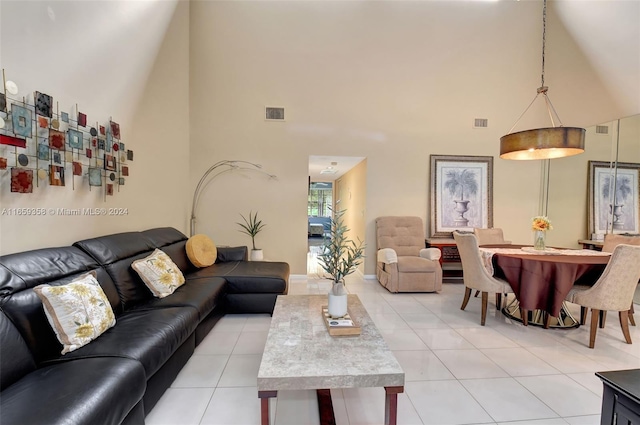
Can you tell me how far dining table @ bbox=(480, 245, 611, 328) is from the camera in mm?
2652

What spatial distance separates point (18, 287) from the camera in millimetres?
1565

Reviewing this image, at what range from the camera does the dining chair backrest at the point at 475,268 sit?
10.1ft

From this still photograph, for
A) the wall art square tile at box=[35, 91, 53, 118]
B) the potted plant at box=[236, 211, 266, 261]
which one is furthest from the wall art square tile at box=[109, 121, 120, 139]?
the potted plant at box=[236, 211, 266, 261]

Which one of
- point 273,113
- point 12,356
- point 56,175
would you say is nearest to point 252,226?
point 273,113

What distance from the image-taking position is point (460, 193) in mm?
5016

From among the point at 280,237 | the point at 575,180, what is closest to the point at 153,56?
the point at 280,237

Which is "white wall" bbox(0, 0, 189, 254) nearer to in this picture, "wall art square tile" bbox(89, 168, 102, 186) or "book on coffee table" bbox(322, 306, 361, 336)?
"wall art square tile" bbox(89, 168, 102, 186)

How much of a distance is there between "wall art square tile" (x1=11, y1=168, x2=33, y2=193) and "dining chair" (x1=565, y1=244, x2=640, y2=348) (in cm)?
458

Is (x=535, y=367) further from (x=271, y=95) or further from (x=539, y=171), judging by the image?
(x=271, y=95)

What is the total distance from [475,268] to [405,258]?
132cm

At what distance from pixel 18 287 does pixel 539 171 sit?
681 centimetres

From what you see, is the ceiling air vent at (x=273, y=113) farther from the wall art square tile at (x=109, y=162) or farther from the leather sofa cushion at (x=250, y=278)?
the leather sofa cushion at (x=250, y=278)

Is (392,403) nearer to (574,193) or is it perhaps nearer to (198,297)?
(198,297)

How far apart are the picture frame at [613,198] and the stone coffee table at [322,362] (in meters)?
5.05
